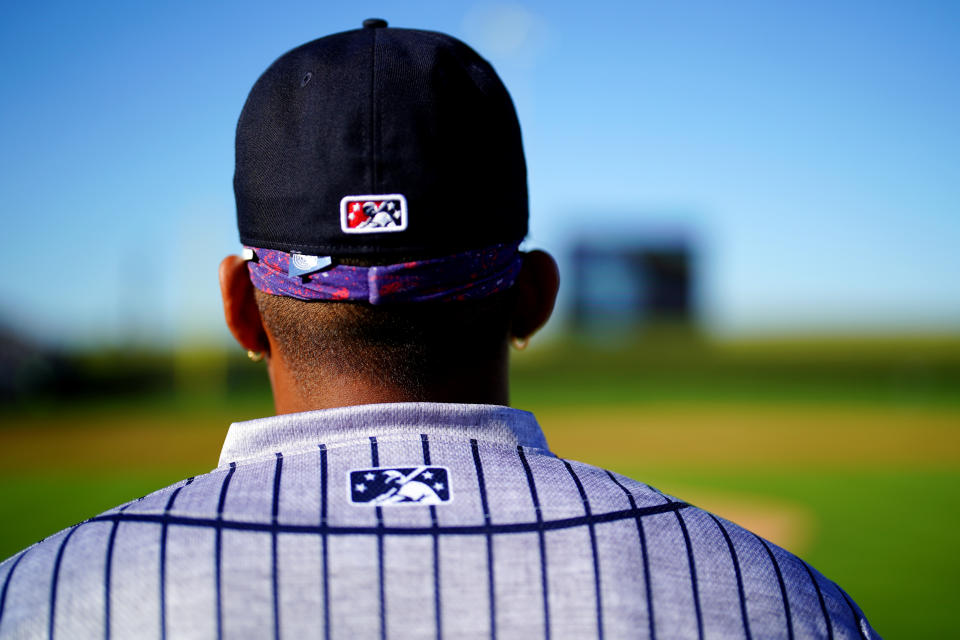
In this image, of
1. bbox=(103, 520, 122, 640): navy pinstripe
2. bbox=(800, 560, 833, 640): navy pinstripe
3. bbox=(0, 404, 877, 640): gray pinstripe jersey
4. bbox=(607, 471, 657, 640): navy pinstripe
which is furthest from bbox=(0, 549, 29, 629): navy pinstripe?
bbox=(800, 560, 833, 640): navy pinstripe

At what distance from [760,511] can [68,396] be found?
16756 mm

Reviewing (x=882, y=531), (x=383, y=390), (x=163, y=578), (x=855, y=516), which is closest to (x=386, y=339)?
(x=383, y=390)

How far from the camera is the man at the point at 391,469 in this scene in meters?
0.90

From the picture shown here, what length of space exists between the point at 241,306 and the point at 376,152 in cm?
36

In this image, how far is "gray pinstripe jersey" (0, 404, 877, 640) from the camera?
89cm

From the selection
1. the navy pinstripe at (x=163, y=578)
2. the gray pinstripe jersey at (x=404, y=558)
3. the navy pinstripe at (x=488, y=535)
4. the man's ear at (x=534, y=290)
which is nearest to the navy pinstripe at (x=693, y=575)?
the gray pinstripe jersey at (x=404, y=558)

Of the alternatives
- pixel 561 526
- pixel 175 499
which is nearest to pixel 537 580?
pixel 561 526

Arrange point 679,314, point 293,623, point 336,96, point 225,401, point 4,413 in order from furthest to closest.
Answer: point 679,314
point 225,401
point 4,413
point 336,96
point 293,623

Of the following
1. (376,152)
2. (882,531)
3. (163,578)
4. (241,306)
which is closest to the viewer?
(163,578)

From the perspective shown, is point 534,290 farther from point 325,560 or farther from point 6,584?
point 6,584

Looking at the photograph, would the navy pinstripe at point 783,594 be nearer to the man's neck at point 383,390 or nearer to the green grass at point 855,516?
the man's neck at point 383,390

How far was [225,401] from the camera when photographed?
21.6 m

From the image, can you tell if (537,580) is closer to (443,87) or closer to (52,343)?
(443,87)

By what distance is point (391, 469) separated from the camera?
995 mm
